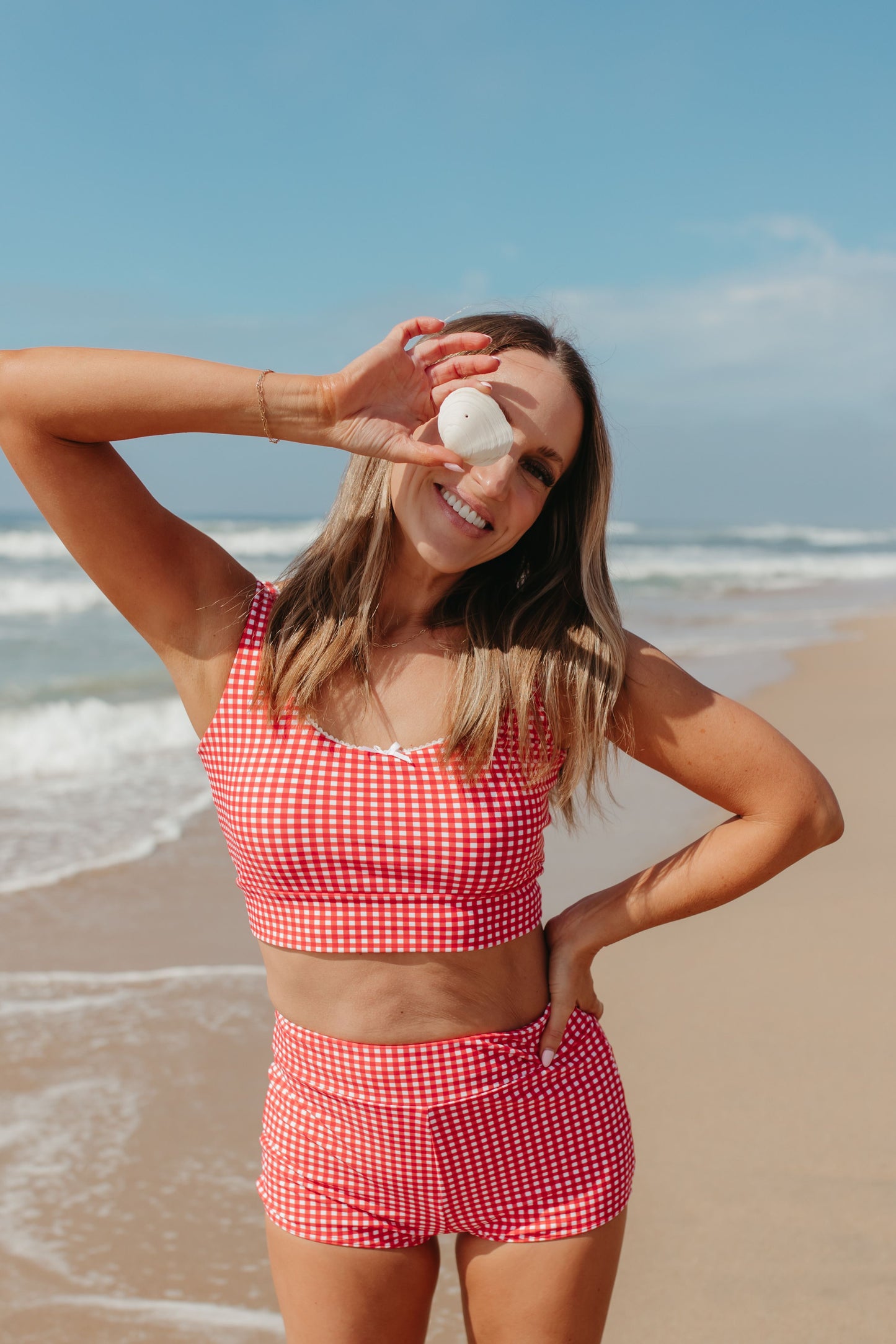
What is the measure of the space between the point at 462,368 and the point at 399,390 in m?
0.13

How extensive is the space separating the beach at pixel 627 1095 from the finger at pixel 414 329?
2558 mm

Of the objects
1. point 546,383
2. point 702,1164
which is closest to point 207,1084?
point 702,1164

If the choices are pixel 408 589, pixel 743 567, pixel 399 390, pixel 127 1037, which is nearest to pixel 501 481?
pixel 399 390

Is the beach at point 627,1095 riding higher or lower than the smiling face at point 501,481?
lower

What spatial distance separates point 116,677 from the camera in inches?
485

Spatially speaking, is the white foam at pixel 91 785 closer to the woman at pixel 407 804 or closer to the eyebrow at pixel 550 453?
the woman at pixel 407 804

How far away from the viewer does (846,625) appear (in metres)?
17.9

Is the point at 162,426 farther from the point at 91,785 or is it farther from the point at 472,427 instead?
the point at 91,785

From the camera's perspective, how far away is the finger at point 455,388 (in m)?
2.08

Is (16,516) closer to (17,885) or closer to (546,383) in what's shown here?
(17,885)

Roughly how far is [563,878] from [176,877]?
2.09 metres

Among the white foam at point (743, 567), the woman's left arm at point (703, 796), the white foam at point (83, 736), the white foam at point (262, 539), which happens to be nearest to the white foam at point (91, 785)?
the white foam at point (83, 736)

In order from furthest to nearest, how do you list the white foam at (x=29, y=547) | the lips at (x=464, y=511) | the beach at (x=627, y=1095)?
the white foam at (x=29, y=547), the beach at (x=627, y=1095), the lips at (x=464, y=511)

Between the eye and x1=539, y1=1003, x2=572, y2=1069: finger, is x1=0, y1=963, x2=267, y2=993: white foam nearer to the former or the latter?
x1=539, y1=1003, x2=572, y2=1069: finger
